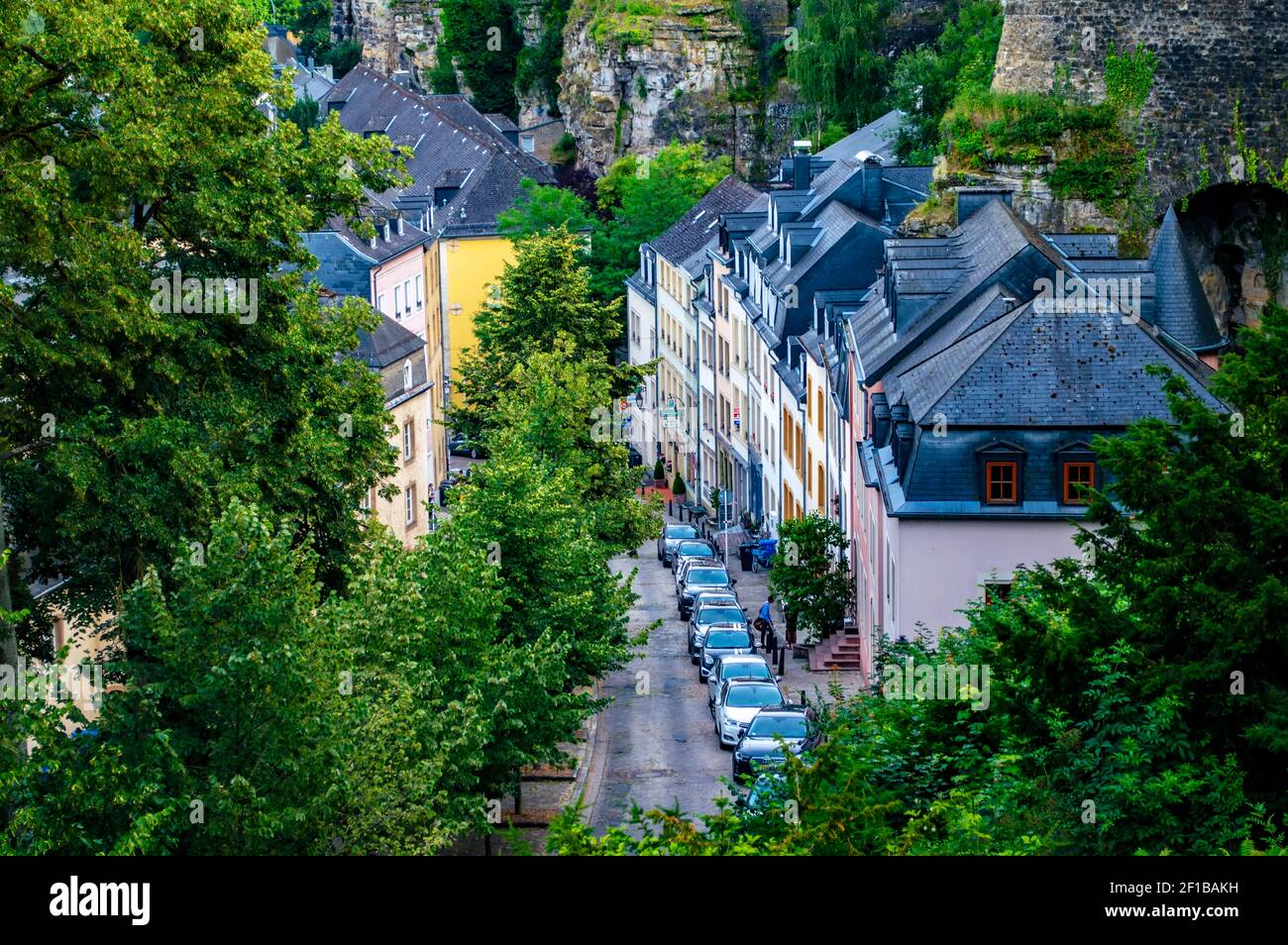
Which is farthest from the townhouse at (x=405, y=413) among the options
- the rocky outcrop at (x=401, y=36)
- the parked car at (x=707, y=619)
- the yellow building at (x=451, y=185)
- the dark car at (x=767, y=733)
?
the rocky outcrop at (x=401, y=36)

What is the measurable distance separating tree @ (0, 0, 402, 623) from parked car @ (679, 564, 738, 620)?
67.7ft

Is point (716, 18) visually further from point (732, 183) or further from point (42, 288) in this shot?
point (42, 288)

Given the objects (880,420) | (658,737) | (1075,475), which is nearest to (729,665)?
(658,737)

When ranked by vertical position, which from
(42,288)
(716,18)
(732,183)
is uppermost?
(716,18)

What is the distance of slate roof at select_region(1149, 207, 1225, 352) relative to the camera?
44000 mm

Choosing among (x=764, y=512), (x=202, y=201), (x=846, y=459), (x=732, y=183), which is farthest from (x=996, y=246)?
(x=732, y=183)

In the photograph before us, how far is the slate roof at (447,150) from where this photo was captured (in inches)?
3679

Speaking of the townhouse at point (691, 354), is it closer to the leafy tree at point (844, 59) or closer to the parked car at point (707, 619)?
the leafy tree at point (844, 59)

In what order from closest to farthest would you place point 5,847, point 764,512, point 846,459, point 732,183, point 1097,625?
point 5,847 < point 1097,625 < point 846,459 < point 764,512 < point 732,183

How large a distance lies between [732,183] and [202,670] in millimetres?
65992

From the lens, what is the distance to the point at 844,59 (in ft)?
287

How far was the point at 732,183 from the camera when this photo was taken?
281ft

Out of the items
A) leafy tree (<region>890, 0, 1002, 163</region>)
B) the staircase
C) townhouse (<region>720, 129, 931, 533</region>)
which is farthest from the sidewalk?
leafy tree (<region>890, 0, 1002, 163</region>)

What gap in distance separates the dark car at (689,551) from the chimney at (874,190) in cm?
1065
